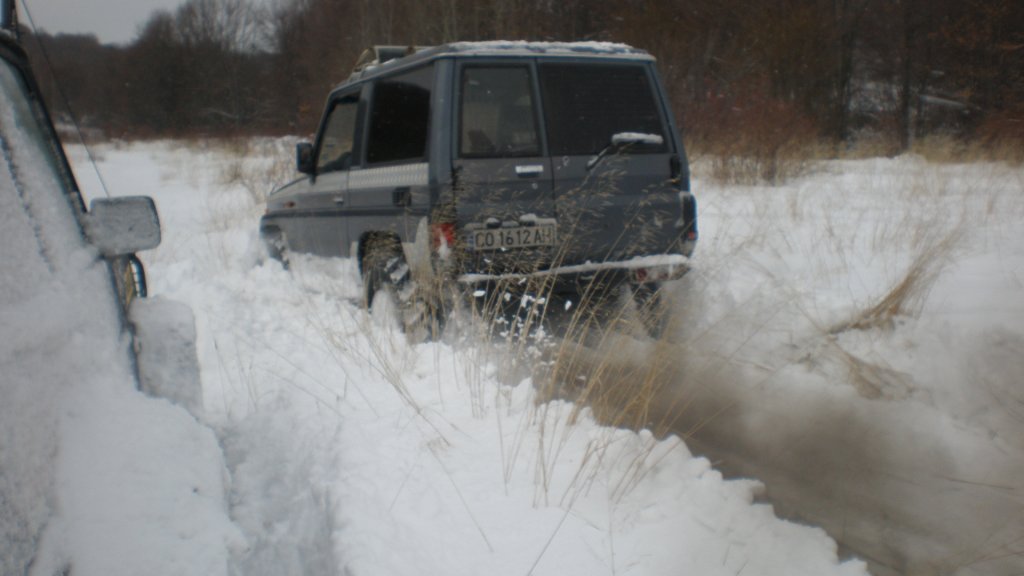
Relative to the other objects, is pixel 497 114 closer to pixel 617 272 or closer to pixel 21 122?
pixel 617 272

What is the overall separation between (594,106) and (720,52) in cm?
1631

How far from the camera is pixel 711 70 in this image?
17.6 metres

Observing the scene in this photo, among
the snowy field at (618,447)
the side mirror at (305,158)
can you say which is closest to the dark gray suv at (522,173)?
the snowy field at (618,447)

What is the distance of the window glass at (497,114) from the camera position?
412 centimetres

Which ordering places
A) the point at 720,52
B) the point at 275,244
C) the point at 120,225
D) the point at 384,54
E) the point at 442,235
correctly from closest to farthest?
the point at 120,225 → the point at 442,235 → the point at 384,54 → the point at 275,244 → the point at 720,52

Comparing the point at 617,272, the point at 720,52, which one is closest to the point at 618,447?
the point at 617,272

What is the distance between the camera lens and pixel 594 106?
443cm

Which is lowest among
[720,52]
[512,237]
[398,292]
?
[398,292]

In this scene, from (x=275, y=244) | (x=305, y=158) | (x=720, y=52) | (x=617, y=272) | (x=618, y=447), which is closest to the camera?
(x=618, y=447)

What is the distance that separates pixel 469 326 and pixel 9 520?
300 centimetres

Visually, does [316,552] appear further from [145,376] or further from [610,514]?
[610,514]

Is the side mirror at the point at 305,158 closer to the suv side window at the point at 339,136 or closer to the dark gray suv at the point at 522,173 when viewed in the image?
the suv side window at the point at 339,136

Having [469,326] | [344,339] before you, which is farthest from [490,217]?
[344,339]

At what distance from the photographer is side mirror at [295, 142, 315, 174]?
559cm
